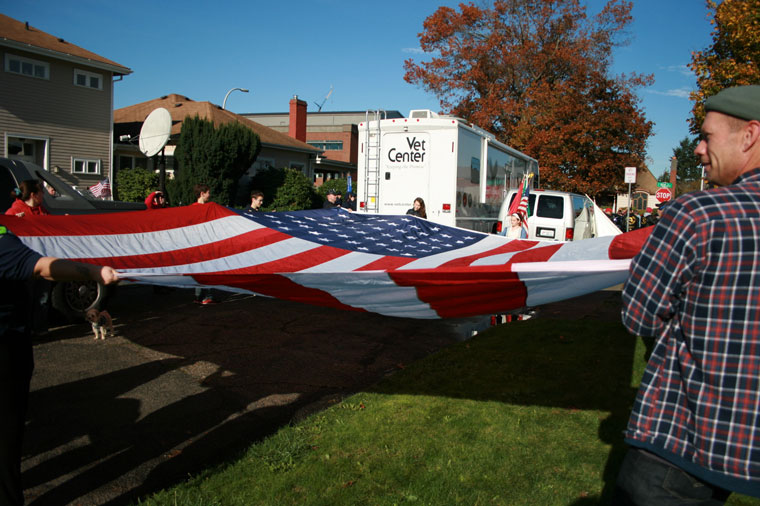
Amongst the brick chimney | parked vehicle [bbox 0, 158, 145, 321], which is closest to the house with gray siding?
parked vehicle [bbox 0, 158, 145, 321]

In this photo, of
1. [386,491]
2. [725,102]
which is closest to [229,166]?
[386,491]

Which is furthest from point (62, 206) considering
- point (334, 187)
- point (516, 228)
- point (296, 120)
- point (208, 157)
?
point (296, 120)

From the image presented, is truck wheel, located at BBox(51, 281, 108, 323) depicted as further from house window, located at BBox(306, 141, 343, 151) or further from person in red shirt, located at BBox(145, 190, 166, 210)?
house window, located at BBox(306, 141, 343, 151)

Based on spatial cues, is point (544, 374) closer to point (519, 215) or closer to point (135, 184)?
point (519, 215)

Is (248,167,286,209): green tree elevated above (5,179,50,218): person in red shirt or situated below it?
above

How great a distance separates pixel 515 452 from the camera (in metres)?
4.26

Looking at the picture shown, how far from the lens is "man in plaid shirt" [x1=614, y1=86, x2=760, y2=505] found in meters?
1.67

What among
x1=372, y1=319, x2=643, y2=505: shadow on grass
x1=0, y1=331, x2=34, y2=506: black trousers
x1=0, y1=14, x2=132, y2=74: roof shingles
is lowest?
x1=372, y1=319, x2=643, y2=505: shadow on grass

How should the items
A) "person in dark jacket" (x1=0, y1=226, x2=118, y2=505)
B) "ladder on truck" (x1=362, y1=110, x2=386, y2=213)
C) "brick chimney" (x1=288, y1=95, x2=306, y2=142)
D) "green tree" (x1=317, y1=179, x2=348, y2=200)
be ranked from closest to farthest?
"person in dark jacket" (x1=0, y1=226, x2=118, y2=505) → "ladder on truck" (x1=362, y1=110, x2=386, y2=213) → "green tree" (x1=317, y1=179, x2=348, y2=200) → "brick chimney" (x1=288, y1=95, x2=306, y2=142)

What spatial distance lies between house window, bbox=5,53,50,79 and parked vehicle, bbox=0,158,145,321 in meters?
16.5

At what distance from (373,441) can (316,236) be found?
2535mm

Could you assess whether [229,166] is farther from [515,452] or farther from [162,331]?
[515,452]

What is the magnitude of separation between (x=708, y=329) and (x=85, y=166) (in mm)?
26294

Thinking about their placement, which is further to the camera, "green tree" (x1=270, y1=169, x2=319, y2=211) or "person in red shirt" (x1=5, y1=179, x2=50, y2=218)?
"green tree" (x1=270, y1=169, x2=319, y2=211)
